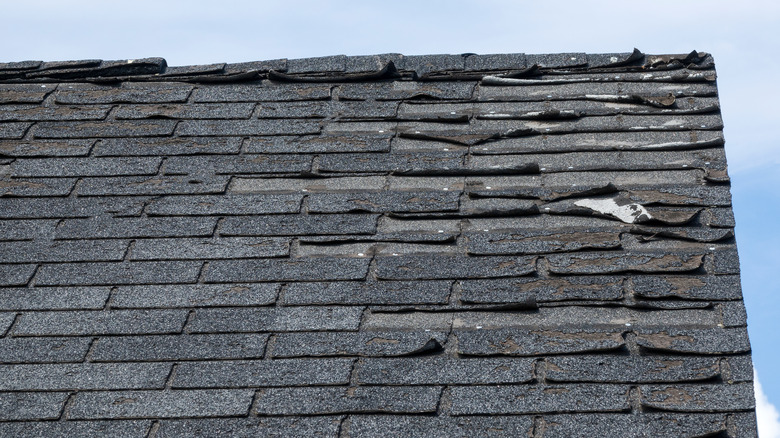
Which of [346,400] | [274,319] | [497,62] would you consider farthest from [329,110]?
[346,400]

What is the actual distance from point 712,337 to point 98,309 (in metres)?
1.89

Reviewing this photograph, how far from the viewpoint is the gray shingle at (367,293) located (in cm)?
295

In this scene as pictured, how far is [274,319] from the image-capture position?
2906mm

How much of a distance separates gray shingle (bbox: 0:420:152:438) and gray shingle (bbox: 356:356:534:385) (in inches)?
24.8

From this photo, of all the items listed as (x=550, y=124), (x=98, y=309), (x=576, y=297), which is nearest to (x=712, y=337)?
(x=576, y=297)

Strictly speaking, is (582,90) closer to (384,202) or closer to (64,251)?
(384,202)

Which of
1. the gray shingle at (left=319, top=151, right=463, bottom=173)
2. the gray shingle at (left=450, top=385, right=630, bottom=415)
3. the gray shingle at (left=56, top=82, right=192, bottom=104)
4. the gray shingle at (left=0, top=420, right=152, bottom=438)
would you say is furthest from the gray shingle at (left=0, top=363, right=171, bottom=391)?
the gray shingle at (left=56, top=82, right=192, bottom=104)

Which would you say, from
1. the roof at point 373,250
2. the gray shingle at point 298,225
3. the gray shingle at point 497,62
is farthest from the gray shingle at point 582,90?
the gray shingle at point 298,225

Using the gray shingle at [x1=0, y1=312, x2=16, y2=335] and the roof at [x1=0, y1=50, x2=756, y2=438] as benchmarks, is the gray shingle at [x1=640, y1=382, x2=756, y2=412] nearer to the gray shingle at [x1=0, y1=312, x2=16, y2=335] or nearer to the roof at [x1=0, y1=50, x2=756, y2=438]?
the roof at [x1=0, y1=50, x2=756, y2=438]

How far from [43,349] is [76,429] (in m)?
0.38

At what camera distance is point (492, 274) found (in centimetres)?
300

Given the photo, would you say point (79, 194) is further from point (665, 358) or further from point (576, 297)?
point (665, 358)

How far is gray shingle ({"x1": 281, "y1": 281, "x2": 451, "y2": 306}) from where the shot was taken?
9.68 feet

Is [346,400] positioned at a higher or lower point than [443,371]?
lower
